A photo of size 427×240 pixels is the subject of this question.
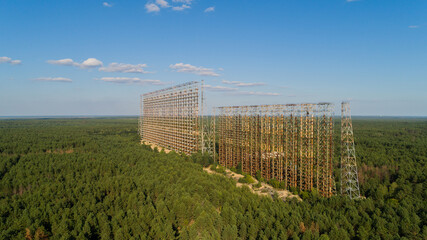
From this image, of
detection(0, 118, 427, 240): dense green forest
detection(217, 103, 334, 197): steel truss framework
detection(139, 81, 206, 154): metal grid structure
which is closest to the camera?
detection(0, 118, 427, 240): dense green forest

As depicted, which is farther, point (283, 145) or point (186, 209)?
point (283, 145)

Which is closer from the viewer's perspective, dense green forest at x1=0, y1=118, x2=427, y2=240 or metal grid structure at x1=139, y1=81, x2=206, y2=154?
dense green forest at x1=0, y1=118, x2=427, y2=240

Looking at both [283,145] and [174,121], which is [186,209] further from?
[174,121]

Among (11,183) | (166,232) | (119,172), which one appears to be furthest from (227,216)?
(11,183)

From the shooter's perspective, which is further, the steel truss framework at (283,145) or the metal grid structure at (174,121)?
the metal grid structure at (174,121)

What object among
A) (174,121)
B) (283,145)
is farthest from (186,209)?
(174,121)
